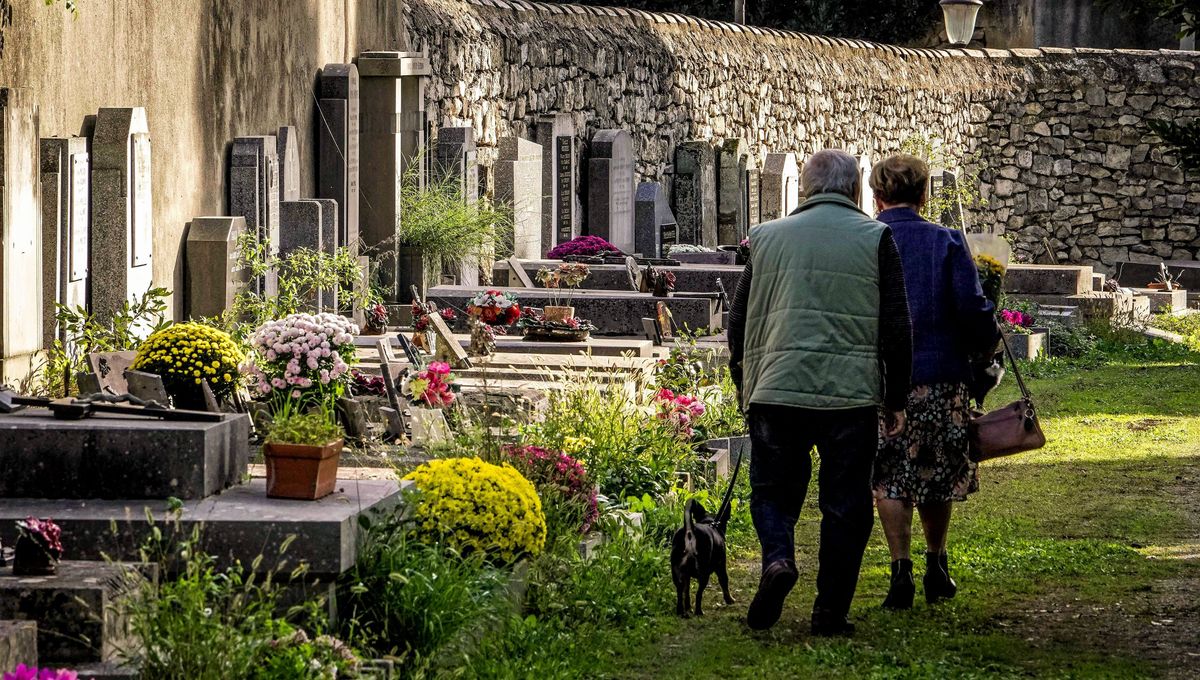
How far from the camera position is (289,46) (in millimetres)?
13164

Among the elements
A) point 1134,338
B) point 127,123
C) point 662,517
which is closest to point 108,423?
point 662,517

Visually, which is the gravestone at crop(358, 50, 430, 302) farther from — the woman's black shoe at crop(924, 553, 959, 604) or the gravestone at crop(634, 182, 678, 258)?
the woman's black shoe at crop(924, 553, 959, 604)

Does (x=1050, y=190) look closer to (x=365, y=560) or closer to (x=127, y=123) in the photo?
(x=127, y=123)

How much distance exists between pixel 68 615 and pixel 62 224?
4619mm

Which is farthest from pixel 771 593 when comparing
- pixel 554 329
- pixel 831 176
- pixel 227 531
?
pixel 554 329

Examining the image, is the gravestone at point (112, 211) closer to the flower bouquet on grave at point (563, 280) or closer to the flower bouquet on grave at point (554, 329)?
the flower bouquet on grave at point (554, 329)

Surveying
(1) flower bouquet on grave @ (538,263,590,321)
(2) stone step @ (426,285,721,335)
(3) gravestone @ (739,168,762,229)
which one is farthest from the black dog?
(3) gravestone @ (739,168,762,229)

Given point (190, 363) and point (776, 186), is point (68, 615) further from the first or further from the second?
point (776, 186)

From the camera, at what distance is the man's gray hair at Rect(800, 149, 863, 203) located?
20.2 ft

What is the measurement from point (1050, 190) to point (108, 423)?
27.9 meters

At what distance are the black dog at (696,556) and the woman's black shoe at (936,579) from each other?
2.46 feet

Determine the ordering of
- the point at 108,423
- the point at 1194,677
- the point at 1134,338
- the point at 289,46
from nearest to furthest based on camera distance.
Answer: the point at 108,423 → the point at 1194,677 → the point at 289,46 → the point at 1134,338

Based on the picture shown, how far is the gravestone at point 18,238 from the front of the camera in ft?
25.9

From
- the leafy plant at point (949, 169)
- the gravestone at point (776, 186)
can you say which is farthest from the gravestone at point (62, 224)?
the leafy plant at point (949, 169)
